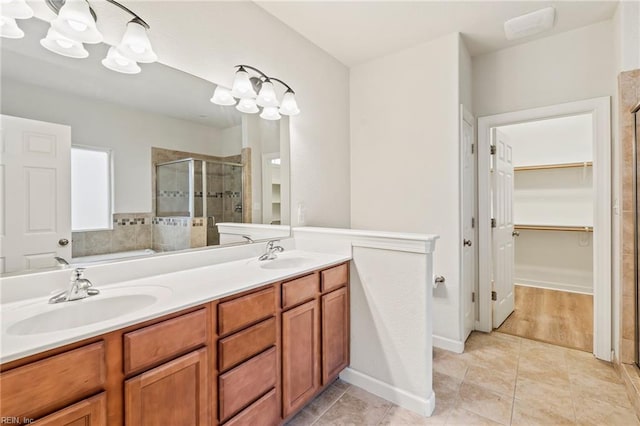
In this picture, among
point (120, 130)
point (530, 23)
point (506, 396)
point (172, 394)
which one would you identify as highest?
point (530, 23)

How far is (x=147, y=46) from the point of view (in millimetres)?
1485

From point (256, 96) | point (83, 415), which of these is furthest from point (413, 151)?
point (83, 415)

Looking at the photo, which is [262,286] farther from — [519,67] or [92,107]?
[519,67]

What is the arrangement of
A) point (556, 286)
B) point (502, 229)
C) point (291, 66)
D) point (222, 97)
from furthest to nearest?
point (556, 286) < point (502, 229) < point (291, 66) < point (222, 97)

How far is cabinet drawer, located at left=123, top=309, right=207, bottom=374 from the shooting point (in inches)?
37.8

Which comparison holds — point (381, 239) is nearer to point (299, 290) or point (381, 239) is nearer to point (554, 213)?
point (299, 290)

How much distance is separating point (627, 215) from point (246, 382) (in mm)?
2743

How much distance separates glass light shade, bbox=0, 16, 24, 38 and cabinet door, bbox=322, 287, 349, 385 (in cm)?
189

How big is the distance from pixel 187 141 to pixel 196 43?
618 millimetres

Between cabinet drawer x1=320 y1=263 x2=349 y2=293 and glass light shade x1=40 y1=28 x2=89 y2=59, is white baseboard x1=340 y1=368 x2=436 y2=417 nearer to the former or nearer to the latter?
cabinet drawer x1=320 y1=263 x2=349 y2=293

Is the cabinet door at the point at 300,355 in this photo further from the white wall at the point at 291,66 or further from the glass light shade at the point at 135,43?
the glass light shade at the point at 135,43

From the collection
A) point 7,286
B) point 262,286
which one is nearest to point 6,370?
point 7,286

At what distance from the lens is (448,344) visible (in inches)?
99.1

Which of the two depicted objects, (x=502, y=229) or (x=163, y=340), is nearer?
(x=163, y=340)
